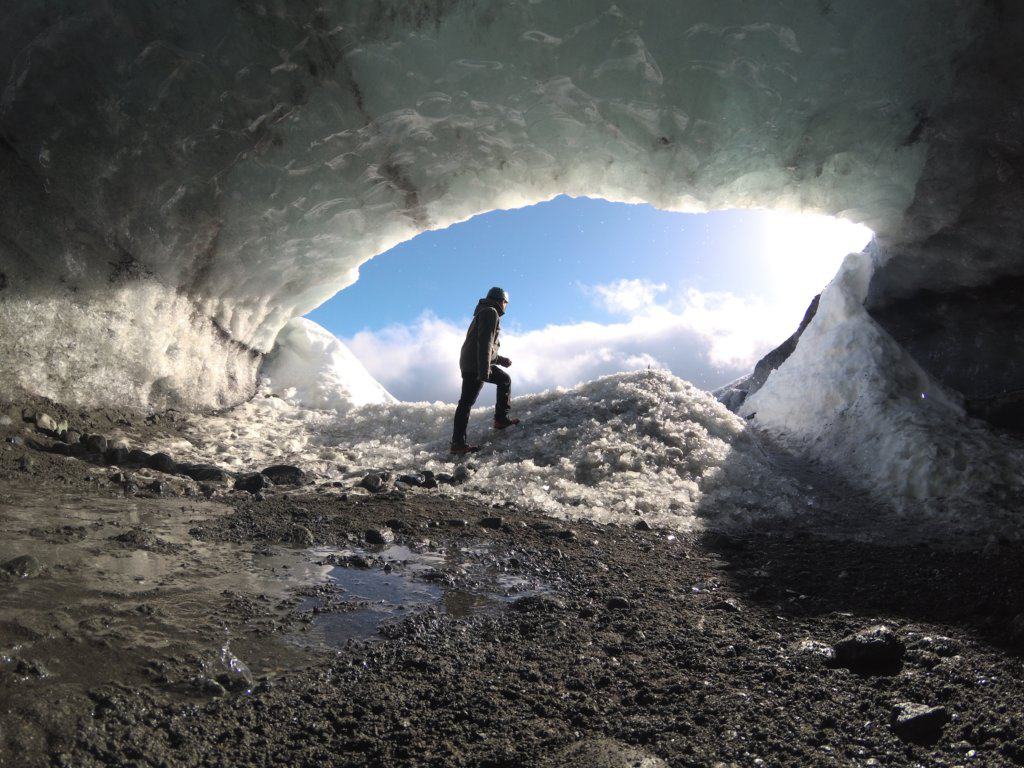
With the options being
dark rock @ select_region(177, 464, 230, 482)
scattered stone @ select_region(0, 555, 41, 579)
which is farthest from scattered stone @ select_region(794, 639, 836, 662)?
dark rock @ select_region(177, 464, 230, 482)

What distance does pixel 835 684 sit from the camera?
2.44 meters

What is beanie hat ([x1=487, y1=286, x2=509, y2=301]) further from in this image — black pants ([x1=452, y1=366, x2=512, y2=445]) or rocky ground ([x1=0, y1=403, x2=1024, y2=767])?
rocky ground ([x1=0, y1=403, x2=1024, y2=767])

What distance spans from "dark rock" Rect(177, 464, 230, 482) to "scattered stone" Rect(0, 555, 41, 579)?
2.93 metres

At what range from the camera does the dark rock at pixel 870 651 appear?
8.36 feet

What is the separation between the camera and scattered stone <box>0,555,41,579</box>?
9.27 ft

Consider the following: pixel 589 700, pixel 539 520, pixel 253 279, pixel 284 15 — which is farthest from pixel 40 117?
pixel 589 700

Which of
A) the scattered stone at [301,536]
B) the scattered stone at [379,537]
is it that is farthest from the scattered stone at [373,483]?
the scattered stone at [301,536]

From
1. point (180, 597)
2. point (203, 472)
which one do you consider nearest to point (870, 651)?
point (180, 597)

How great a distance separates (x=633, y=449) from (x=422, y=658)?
4717 millimetres

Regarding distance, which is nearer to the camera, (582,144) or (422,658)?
(422,658)

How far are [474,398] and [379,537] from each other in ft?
14.0

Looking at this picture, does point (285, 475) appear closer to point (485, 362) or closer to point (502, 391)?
point (485, 362)

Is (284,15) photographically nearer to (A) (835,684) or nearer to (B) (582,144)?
(B) (582,144)

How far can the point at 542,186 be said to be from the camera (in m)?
8.07
